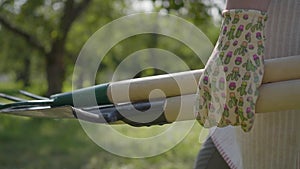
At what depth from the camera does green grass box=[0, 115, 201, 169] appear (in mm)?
4621

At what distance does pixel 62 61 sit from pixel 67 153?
6323 millimetres

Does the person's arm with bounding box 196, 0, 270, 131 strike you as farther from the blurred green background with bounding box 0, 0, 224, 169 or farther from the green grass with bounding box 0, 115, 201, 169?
the green grass with bounding box 0, 115, 201, 169

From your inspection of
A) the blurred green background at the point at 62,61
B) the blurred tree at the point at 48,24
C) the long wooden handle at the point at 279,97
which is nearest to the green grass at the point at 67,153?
the blurred green background at the point at 62,61

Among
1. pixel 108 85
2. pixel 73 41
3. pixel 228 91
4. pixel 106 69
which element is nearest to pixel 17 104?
pixel 108 85

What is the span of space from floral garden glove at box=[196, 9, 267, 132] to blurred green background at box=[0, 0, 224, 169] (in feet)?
3.16

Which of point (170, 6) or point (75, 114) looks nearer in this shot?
point (75, 114)

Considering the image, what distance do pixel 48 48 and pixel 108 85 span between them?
1059cm

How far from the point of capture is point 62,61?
11391mm

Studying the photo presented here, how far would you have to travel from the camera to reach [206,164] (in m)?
1.79

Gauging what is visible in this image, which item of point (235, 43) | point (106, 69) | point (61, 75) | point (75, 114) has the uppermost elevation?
point (235, 43)

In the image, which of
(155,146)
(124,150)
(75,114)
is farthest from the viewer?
(124,150)

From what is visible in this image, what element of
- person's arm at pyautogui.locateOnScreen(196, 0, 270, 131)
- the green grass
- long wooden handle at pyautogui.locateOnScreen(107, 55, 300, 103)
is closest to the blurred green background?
the green grass

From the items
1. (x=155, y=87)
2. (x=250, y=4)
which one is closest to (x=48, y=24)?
(x=155, y=87)

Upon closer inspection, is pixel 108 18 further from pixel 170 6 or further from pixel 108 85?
pixel 108 85
